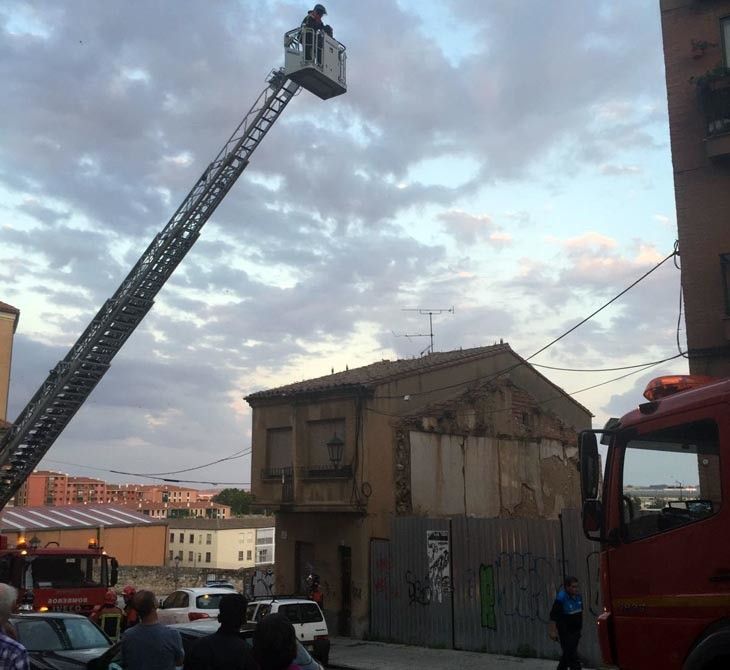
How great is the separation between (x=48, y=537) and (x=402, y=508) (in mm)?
35691

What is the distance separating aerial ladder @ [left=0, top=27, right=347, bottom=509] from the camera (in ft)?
63.3

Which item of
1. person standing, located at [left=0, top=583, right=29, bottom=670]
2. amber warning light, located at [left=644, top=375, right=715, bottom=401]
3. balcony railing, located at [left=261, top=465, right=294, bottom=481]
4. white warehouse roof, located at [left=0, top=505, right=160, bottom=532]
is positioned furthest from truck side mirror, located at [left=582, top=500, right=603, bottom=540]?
white warehouse roof, located at [left=0, top=505, right=160, bottom=532]

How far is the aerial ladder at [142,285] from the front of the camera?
1928 cm

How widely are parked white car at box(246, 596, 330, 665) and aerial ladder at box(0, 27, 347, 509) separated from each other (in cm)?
743

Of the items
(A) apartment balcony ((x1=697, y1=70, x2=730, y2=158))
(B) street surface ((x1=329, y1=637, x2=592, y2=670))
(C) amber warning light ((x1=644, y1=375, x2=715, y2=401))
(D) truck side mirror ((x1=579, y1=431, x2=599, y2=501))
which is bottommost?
(B) street surface ((x1=329, y1=637, x2=592, y2=670))

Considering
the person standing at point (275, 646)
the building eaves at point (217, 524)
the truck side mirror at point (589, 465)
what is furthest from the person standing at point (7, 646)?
the building eaves at point (217, 524)

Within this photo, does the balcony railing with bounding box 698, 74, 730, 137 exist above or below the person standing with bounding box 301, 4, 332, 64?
below

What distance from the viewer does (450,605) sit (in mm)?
17766

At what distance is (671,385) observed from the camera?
7.12m

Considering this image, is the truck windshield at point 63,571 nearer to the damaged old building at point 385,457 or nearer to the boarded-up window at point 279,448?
the damaged old building at point 385,457

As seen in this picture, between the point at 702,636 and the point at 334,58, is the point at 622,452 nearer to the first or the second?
the point at 702,636

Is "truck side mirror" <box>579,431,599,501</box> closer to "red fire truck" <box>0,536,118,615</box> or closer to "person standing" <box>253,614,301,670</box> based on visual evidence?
"person standing" <box>253,614,301,670</box>

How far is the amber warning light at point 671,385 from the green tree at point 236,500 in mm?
123194

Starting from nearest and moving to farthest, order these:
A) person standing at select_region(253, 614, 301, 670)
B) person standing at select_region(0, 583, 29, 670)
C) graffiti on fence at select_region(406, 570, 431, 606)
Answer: person standing at select_region(0, 583, 29, 670)
person standing at select_region(253, 614, 301, 670)
graffiti on fence at select_region(406, 570, 431, 606)
